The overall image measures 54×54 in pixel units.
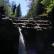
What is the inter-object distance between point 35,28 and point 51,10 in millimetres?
6307

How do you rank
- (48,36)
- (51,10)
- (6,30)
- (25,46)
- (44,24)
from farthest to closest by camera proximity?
(51,10)
(44,24)
(48,36)
(25,46)
(6,30)

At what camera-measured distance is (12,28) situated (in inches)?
542

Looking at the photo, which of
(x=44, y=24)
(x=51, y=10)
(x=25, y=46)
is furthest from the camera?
(x=51, y=10)

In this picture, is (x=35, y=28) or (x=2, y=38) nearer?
(x=2, y=38)

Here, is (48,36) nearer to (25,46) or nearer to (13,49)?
(25,46)

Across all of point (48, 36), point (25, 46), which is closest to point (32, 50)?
point (25, 46)

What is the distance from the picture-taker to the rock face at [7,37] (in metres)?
13.6

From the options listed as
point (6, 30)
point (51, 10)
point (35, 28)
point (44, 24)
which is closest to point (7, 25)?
point (6, 30)

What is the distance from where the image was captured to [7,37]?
537 inches

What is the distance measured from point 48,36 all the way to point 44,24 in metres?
2.15

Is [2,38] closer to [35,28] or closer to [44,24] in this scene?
[35,28]

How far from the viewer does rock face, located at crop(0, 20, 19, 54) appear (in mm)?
13602

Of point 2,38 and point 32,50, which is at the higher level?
point 2,38

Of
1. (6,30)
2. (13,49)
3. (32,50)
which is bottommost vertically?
(32,50)
